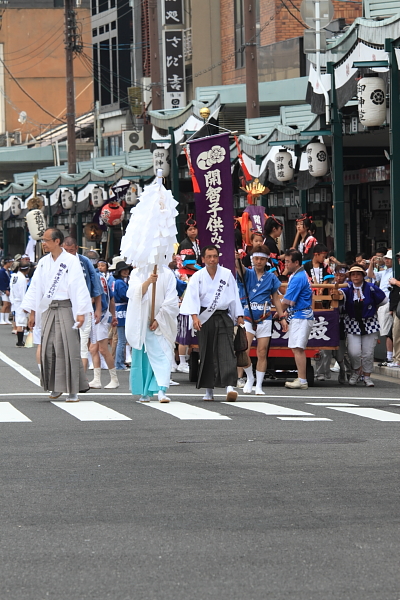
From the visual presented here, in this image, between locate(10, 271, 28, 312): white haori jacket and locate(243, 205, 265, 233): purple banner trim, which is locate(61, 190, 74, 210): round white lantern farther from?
locate(243, 205, 265, 233): purple banner trim

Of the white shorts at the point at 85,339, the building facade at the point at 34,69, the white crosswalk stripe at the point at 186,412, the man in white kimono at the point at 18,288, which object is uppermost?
the building facade at the point at 34,69

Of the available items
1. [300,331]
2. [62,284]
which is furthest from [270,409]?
[300,331]

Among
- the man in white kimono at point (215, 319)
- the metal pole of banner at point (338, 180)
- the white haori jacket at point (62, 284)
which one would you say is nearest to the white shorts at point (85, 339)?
the man in white kimono at point (215, 319)

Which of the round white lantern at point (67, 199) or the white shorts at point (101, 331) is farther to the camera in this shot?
the round white lantern at point (67, 199)

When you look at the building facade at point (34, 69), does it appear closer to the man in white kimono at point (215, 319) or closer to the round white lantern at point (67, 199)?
the round white lantern at point (67, 199)

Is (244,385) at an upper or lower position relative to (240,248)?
lower

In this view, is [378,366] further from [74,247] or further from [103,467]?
[103,467]

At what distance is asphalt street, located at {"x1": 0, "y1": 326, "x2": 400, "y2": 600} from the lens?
5.76m

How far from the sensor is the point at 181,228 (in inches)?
1502

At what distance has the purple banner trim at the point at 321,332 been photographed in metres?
17.2

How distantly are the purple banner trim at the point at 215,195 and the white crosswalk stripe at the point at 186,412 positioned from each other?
2.95m

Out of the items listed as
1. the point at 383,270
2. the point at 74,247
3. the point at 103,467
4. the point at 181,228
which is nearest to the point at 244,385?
the point at 74,247

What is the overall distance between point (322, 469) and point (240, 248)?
35.3 ft

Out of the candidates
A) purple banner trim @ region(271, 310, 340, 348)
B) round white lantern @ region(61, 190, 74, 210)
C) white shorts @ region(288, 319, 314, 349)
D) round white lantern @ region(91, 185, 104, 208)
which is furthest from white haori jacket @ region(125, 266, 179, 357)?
round white lantern @ region(61, 190, 74, 210)
